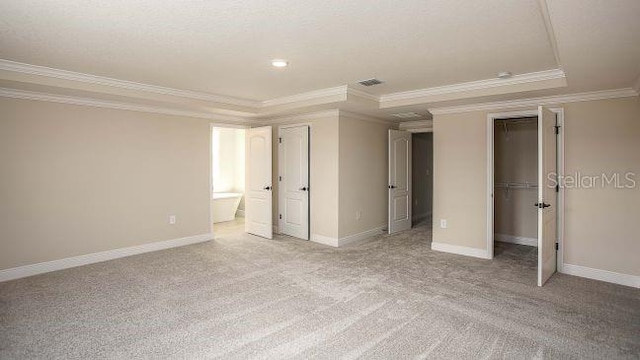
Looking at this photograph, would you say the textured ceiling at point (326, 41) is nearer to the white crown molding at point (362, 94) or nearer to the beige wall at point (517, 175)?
the white crown molding at point (362, 94)

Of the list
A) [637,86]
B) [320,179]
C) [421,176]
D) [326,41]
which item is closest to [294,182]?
[320,179]

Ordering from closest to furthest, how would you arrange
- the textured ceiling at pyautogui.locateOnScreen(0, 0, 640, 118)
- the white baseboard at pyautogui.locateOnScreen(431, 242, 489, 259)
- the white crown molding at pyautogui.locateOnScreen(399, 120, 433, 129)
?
1. the textured ceiling at pyautogui.locateOnScreen(0, 0, 640, 118)
2. the white baseboard at pyautogui.locateOnScreen(431, 242, 489, 259)
3. the white crown molding at pyautogui.locateOnScreen(399, 120, 433, 129)

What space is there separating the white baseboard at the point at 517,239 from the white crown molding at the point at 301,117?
3430mm

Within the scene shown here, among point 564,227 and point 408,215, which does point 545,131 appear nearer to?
point 564,227

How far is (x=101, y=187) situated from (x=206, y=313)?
2.72 meters

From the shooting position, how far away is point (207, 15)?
236 centimetres

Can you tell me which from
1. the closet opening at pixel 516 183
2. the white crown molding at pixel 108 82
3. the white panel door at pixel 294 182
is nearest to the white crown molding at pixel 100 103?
the white crown molding at pixel 108 82

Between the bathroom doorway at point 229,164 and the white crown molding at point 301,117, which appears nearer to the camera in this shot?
the white crown molding at point 301,117

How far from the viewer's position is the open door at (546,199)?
3670 millimetres

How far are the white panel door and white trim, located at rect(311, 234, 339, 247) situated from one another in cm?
16

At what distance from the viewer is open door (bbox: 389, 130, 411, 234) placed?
20.8 ft

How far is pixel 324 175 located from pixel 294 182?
70 centimetres

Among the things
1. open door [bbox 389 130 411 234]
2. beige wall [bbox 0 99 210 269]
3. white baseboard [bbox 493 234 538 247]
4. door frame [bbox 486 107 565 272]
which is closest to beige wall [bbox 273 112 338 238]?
open door [bbox 389 130 411 234]

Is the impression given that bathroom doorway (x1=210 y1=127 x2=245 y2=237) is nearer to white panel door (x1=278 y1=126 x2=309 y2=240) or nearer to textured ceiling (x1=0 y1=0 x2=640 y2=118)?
white panel door (x1=278 y1=126 x2=309 y2=240)
